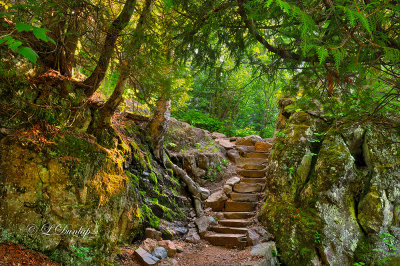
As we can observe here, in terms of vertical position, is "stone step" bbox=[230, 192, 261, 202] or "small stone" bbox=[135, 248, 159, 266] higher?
"stone step" bbox=[230, 192, 261, 202]

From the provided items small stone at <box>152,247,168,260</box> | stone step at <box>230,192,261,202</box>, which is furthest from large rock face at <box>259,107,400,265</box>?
small stone at <box>152,247,168,260</box>

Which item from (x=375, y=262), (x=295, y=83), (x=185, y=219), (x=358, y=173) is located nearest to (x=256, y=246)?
(x=185, y=219)

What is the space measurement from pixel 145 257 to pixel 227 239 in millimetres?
2655

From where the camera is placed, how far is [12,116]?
139 inches

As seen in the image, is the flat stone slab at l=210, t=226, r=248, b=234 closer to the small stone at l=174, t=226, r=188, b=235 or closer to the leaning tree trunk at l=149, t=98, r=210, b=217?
the leaning tree trunk at l=149, t=98, r=210, b=217

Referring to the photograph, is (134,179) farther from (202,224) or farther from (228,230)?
(228,230)

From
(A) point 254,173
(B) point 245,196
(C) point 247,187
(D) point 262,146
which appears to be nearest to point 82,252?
(B) point 245,196

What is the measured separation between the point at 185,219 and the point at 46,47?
553 cm

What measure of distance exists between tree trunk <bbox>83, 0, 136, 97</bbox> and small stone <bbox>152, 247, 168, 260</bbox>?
3.44m

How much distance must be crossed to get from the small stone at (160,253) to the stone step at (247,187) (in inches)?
154

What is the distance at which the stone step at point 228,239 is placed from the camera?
6.62 metres

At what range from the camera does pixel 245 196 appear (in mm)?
8438

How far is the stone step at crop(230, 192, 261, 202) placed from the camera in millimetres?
8359

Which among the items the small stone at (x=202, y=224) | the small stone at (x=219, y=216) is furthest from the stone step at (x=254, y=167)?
the small stone at (x=202, y=224)
